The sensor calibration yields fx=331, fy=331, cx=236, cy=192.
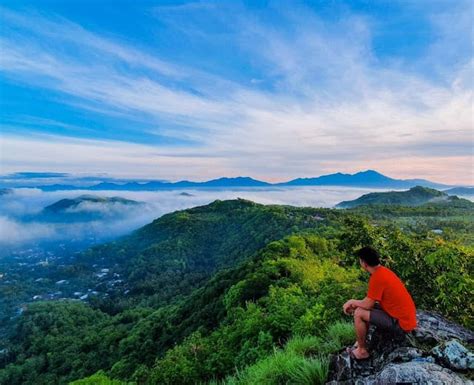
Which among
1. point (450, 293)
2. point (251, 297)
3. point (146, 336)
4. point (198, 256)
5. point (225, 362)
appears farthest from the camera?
point (198, 256)

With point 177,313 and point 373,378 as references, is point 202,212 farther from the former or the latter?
point 373,378

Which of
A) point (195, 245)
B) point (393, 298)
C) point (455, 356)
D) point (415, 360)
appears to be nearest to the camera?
point (455, 356)

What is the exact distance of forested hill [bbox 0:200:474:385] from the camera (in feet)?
23.6

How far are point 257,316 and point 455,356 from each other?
851 cm

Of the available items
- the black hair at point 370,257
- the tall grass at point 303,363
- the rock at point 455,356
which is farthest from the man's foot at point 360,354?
the black hair at point 370,257

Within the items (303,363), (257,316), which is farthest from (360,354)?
(257,316)

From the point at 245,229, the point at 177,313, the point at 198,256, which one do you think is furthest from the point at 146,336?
the point at 198,256

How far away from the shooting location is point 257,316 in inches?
487

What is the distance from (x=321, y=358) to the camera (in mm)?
5598

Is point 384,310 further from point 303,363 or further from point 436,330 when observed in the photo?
point 303,363

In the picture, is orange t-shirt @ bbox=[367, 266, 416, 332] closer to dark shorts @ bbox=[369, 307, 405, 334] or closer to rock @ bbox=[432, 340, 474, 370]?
dark shorts @ bbox=[369, 307, 405, 334]

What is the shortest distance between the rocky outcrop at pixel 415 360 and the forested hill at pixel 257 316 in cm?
45

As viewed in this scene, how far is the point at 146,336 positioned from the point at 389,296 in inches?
1486

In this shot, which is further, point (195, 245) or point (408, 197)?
point (408, 197)
